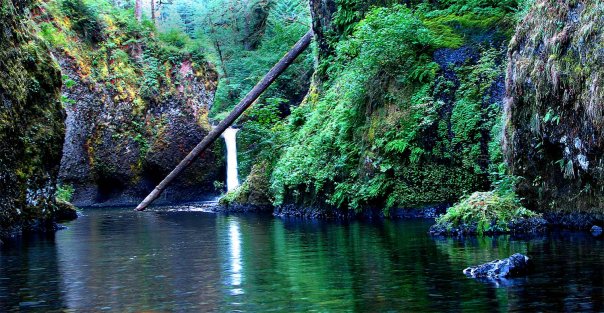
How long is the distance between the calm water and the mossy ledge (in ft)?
5.07

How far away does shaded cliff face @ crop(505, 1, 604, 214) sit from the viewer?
12133mm

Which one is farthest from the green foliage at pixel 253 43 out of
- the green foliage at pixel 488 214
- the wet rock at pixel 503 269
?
the wet rock at pixel 503 269

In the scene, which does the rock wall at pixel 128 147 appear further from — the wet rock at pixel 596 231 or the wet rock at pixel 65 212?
the wet rock at pixel 596 231

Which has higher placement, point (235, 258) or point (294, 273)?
point (235, 258)

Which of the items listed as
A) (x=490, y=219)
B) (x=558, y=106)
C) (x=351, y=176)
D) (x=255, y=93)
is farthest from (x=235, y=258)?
(x=255, y=93)

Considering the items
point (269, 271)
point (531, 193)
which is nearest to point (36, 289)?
point (269, 271)

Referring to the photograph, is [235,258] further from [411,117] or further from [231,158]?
[231,158]

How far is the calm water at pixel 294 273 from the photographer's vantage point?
22.1 ft

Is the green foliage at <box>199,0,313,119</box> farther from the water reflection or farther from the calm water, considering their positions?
the calm water

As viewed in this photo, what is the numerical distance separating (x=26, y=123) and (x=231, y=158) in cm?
1795

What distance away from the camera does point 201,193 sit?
34.0 meters

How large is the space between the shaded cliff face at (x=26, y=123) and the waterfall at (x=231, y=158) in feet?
51.8

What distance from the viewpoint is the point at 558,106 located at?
42.0 ft

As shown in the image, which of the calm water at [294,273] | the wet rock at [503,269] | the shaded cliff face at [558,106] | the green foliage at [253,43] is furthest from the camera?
the green foliage at [253,43]
